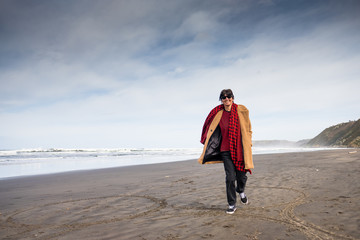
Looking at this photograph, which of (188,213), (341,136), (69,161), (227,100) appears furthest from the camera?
(341,136)

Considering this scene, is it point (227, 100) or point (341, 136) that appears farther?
point (341, 136)

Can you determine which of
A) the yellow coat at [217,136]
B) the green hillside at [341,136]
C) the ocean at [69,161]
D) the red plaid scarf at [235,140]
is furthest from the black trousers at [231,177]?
the green hillside at [341,136]

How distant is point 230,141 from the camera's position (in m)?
5.15

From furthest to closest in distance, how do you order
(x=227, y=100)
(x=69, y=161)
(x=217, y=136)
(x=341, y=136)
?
(x=341, y=136), (x=69, y=161), (x=217, y=136), (x=227, y=100)

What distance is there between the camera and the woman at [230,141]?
199 inches

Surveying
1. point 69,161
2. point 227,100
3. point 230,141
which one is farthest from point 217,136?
point 69,161

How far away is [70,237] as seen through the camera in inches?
156

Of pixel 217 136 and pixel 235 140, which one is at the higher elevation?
pixel 217 136

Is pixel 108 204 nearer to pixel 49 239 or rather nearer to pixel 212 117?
pixel 49 239

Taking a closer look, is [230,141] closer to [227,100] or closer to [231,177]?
[231,177]

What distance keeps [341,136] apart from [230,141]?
138 ft

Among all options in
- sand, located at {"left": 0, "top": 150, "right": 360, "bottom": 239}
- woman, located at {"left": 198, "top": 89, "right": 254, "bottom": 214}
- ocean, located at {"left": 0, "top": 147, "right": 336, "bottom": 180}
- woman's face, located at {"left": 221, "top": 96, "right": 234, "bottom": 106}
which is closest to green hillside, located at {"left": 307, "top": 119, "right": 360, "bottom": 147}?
ocean, located at {"left": 0, "top": 147, "right": 336, "bottom": 180}

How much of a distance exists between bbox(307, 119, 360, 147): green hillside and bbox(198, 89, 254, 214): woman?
107 ft

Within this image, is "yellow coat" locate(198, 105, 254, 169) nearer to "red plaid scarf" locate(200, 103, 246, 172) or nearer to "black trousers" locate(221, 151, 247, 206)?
"red plaid scarf" locate(200, 103, 246, 172)
